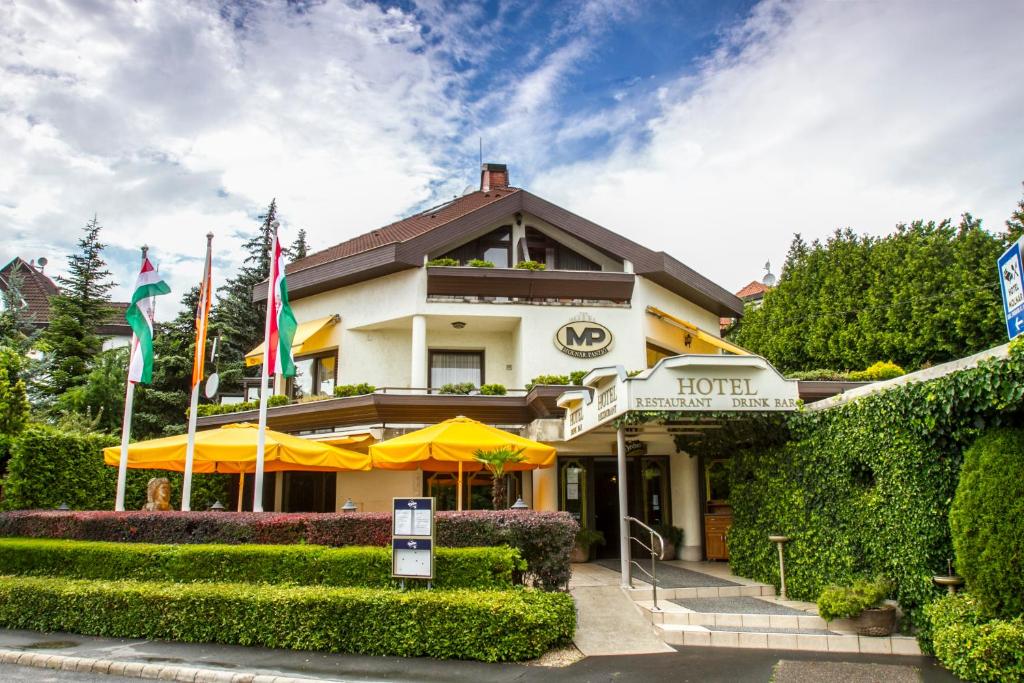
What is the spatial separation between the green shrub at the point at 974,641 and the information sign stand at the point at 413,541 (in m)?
6.40

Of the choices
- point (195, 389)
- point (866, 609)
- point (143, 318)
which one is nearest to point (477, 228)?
point (143, 318)

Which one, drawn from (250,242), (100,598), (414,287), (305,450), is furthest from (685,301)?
(250,242)

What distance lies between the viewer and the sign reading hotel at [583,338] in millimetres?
21188

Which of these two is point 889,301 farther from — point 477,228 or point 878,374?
point 477,228

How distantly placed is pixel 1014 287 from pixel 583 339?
15.8 meters

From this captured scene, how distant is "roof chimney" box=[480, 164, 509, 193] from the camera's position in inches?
1143

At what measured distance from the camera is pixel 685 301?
80.5 ft

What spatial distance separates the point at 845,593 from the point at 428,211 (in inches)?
810

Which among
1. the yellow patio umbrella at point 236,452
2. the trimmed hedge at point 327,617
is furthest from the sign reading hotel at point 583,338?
the trimmed hedge at point 327,617

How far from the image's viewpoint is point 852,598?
9930 mm

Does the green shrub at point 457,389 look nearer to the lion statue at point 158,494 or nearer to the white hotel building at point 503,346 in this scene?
the white hotel building at point 503,346

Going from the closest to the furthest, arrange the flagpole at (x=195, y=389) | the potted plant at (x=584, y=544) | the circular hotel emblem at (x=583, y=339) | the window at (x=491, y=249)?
1. the flagpole at (x=195, y=389)
2. the potted plant at (x=584, y=544)
3. the circular hotel emblem at (x=583, y=339)
4. the window at (x=491, y=249)

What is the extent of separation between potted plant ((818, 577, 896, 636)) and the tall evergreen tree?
31410 millimetres

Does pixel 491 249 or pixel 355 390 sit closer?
pixel 355 390
